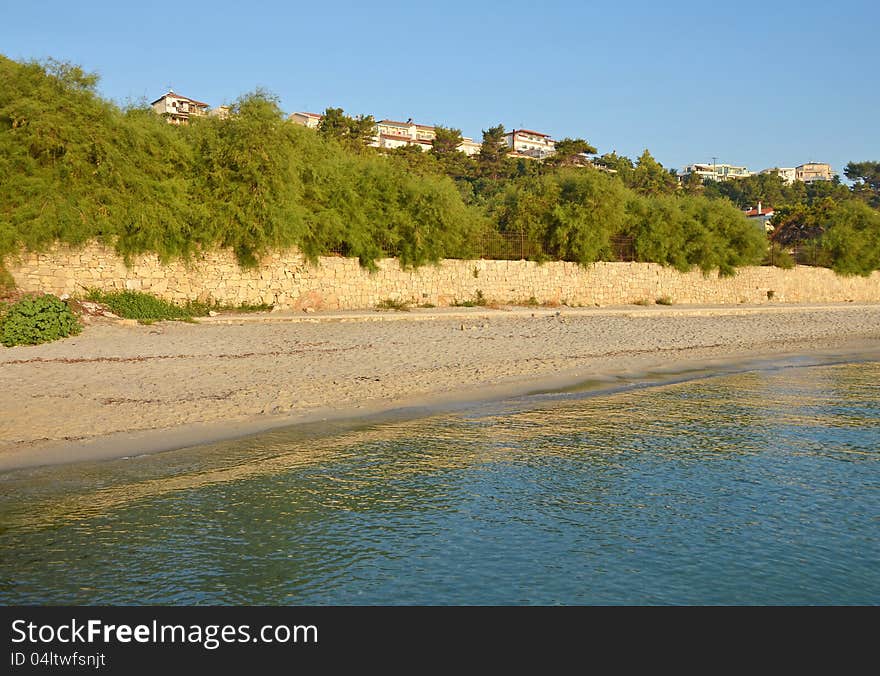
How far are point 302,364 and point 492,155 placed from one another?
78273 millimetres

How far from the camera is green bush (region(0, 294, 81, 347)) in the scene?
56.6 ft

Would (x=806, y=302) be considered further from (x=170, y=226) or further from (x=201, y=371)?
(x=201, y=371)

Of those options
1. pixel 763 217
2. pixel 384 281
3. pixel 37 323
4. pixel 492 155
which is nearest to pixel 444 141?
pixel 492 155

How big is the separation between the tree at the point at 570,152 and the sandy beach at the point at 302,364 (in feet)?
184

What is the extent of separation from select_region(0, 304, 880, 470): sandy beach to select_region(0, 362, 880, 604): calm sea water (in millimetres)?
1195

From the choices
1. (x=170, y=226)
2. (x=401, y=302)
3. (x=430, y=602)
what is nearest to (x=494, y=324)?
(x=401, y=302)

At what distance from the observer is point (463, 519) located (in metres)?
7.86

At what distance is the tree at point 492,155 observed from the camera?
8894 cm

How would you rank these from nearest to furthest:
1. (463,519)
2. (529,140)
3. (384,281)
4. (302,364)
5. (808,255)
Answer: (463,519) → (302,364) → (384,281) → (808,255) → (529,140)

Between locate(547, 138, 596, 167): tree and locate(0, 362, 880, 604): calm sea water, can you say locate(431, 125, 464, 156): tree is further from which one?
locate(0, 362, 880, 604): calm sea water

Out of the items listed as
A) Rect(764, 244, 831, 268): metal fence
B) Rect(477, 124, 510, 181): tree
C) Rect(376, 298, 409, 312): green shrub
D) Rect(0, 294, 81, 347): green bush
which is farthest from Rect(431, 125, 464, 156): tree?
Rect(0, 294, 81, 347): green bush

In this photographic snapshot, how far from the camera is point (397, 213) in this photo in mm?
28812

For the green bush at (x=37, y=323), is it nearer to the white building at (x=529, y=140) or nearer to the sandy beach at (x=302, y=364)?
the sandy beach at (x=302, y=364)

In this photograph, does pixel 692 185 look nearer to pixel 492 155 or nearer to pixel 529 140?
pixel 492 155
